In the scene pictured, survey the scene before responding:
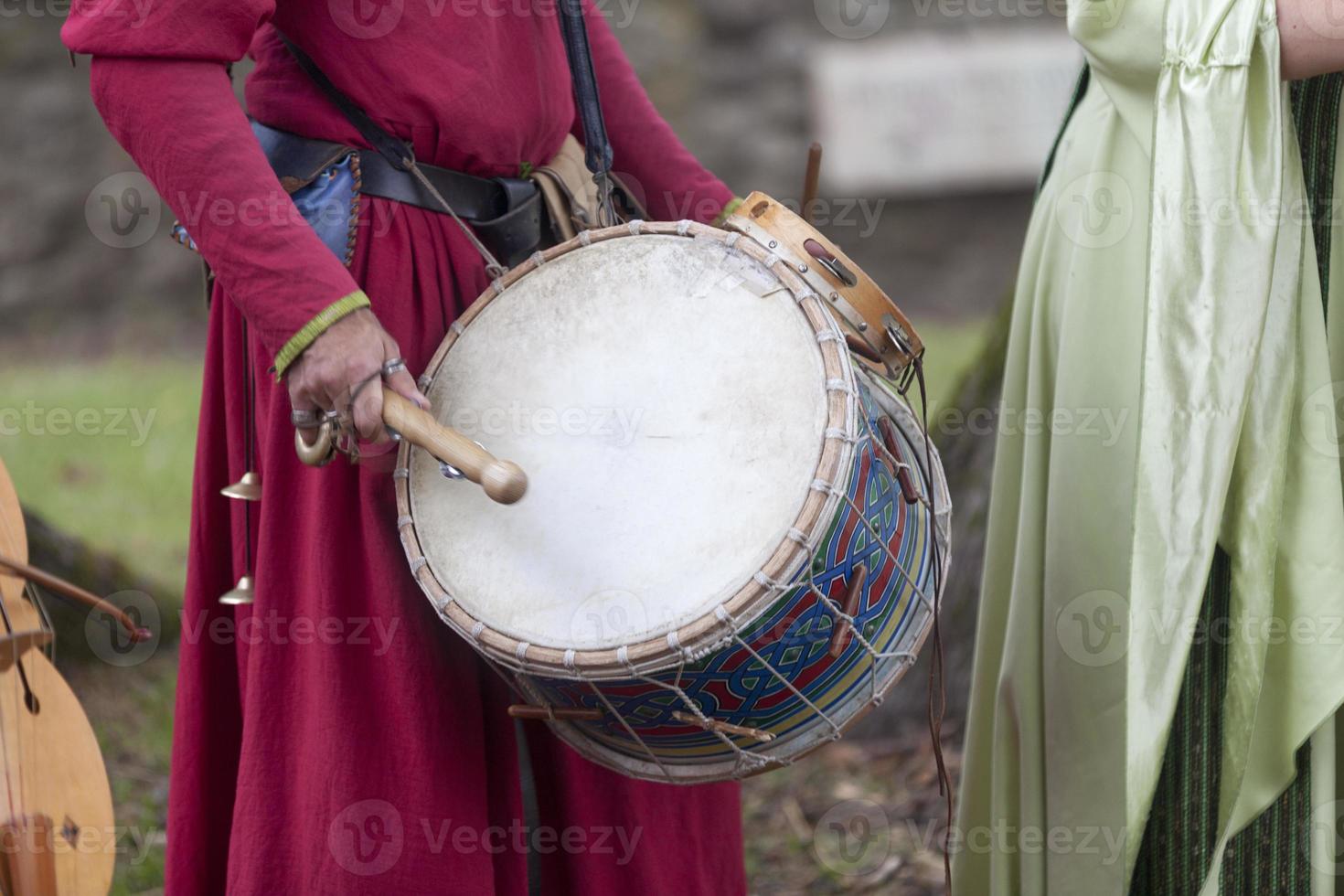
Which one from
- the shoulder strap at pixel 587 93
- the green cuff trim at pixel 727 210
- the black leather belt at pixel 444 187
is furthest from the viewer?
the green cuff trim at pixel 727 210

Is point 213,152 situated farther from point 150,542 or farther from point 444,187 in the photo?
point 150,542

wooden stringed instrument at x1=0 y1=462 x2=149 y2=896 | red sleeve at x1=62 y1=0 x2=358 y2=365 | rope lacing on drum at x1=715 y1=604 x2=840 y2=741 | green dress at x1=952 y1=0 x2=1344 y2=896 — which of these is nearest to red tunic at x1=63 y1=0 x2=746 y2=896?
red sleeve at x1=62 y1=0 x2=358 y2=365

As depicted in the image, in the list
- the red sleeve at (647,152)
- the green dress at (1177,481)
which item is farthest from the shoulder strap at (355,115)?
the green dress at (1177,481)

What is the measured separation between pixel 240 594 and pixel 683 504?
0.58 m

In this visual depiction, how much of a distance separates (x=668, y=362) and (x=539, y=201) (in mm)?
358

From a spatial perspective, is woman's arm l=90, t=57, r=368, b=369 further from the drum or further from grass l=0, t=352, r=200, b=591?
grass l=0, t=352, r=200, b=591

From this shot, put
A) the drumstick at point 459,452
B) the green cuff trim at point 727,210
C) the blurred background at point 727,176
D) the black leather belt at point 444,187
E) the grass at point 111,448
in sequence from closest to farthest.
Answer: the drumstick at point 459,452 < the black leather belt at point 444,187 < the green cuff trim at point 727,210 < the grass at point 111,448 < the blurred background at point 727,176

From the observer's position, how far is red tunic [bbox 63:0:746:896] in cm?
143

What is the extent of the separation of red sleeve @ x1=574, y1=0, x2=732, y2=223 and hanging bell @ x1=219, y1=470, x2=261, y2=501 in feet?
2.37

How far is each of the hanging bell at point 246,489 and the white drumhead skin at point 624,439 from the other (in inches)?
9.1

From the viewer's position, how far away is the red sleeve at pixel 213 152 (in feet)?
4.62

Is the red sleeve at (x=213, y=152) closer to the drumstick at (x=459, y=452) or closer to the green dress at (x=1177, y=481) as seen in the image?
Result: the drumstick at (x=459, y=452)

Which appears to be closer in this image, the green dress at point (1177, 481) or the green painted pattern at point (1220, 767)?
the green dress at point (1177, 481)

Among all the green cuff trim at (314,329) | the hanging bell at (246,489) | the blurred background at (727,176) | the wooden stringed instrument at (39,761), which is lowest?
the wooden stringed instrument at (39,761)
